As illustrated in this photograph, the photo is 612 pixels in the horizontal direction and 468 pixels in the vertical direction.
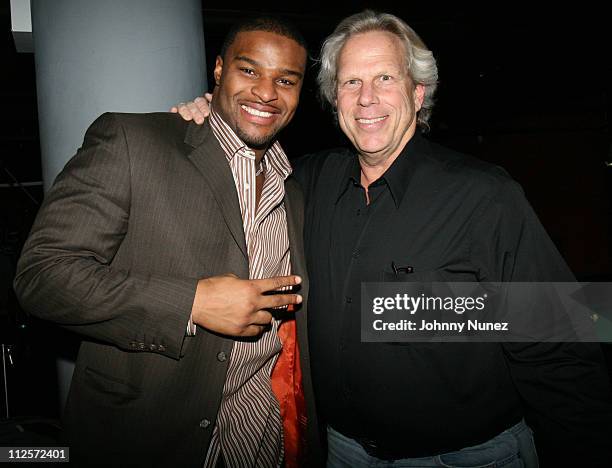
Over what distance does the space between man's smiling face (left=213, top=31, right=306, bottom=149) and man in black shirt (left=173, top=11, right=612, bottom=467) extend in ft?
0.90

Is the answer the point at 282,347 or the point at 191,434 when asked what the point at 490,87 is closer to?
the point at 282,347

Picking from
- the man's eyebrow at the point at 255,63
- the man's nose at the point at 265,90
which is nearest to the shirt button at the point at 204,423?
the man's nose at the point at 265,90

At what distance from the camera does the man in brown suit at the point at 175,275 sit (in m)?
1.30

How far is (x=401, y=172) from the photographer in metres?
1.74

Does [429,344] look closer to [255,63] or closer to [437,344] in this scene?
[437,344]

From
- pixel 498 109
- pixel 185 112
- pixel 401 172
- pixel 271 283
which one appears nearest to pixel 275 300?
pixel 271 283

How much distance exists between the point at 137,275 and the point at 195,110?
2.54 feet

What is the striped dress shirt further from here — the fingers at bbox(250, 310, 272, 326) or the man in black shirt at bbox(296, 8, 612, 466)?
the fingers at bbox(250, 310, 272, 326)

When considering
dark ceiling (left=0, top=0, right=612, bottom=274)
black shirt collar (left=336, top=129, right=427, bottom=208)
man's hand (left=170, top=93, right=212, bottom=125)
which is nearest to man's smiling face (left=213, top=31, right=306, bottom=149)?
man's hand (left=170, top=93, right=212, bottom=125)

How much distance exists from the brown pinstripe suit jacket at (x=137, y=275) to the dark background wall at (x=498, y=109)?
290 cm

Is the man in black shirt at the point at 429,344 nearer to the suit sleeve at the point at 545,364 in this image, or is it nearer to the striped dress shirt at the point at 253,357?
the suit sleeve at the point at 545,364

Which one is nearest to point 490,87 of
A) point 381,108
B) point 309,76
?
point 309,76

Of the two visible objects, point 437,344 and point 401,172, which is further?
point 401,172

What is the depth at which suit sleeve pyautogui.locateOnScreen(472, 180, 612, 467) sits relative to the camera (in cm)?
145
